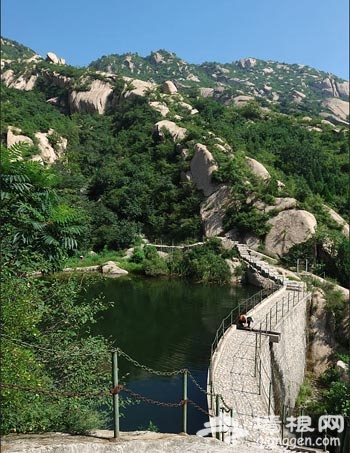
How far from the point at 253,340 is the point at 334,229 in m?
23.3

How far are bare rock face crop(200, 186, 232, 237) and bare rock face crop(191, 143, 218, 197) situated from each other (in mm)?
1184

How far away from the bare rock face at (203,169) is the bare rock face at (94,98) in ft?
106

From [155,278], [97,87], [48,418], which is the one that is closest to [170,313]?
[155,278]

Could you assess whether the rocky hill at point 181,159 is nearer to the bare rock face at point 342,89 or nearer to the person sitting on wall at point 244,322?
the person sitting on wall at point 244,322

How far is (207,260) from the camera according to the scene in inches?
1502

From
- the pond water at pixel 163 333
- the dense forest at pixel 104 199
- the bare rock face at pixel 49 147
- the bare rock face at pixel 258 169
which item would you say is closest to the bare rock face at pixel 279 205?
the dense forest at pixel 104 199

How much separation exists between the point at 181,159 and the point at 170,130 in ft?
24.7

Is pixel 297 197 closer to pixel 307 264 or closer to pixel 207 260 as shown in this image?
pixel 307 264

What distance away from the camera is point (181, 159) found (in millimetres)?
50969

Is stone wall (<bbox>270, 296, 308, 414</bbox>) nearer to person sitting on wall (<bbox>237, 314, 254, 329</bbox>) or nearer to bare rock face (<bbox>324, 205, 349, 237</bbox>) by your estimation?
person sitting on wall (<bbox>237, 314, 254, 329</bbox>)

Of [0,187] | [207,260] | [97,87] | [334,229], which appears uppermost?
[97,87]

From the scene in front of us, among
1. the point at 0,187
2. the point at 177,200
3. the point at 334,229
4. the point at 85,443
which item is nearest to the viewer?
the point at 85,443

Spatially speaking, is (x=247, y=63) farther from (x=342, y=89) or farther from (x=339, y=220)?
(x=339, y=220)

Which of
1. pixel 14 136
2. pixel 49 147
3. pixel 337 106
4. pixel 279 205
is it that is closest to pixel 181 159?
pixel 279 205
